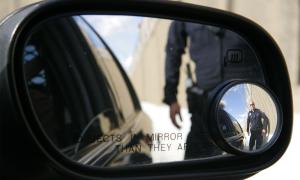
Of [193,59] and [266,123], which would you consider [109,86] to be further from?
[266,123]

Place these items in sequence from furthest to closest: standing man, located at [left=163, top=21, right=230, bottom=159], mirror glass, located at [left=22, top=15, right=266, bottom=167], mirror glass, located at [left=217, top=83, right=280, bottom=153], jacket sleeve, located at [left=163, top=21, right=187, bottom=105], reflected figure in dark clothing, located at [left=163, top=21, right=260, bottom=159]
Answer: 1. jacket sleeve, located at [left=163, top=21, right=187, bottom=105]
2. standing man, located at [left=163, top=21, right=230, bottom=159]
3. reflected figure in dark clothing, located at [left=163, top=21, right=260, bottom=159]
4. mirror glass, located at [left=22, top=15, right=266, bottom=167]
5. mirror glass, located at [left=217, top=83, right=280, bottom=153]

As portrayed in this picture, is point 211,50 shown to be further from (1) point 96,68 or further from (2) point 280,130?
(2) point 280,130

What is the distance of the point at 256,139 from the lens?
177cm

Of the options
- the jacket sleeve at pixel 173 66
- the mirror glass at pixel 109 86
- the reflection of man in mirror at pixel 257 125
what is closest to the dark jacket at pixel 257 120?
the reflection of man in mirror at pixel 257 125

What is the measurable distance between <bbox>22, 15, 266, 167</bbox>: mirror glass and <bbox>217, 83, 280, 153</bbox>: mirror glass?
0.22 feet

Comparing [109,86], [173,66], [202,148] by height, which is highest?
[173,66]

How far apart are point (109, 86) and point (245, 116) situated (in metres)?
1.78

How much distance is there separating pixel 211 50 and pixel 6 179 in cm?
260

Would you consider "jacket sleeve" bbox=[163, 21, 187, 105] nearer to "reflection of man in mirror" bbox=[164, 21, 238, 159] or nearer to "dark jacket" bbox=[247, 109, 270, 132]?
"reflection of man in mirror" bbox=[164, 21, 238, 159]

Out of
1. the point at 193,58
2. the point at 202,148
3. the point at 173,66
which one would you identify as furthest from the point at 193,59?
the point at 202,148

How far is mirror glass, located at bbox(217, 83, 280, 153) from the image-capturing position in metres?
1.72

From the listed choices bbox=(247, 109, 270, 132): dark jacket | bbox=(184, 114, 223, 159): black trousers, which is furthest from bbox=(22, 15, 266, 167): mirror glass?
bbox=(247, 109, 270, 132): dark jacket

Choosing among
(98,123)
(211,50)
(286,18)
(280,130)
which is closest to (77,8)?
(280,130)

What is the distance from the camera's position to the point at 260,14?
66.8 ft
